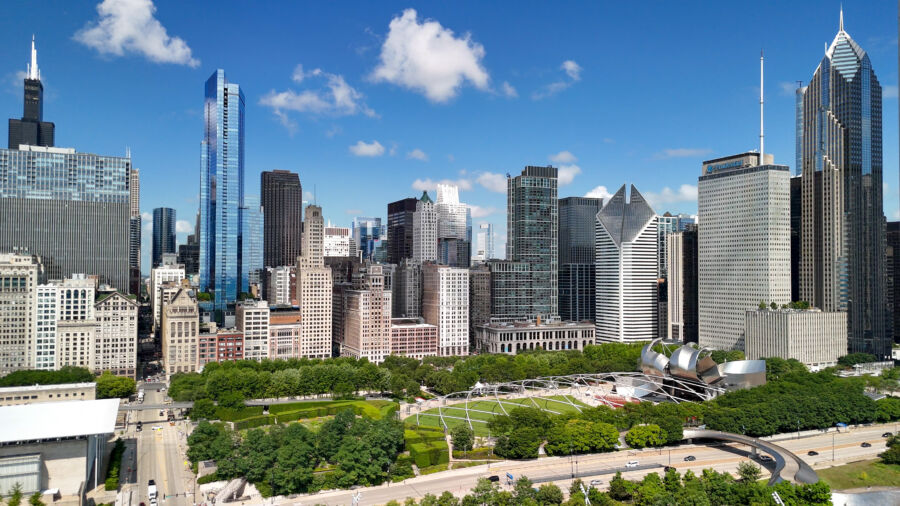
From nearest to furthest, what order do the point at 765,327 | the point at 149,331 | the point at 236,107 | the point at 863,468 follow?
the point at 863,468 → the point at 765,327 → the point at 149,331 → the point at 236,107

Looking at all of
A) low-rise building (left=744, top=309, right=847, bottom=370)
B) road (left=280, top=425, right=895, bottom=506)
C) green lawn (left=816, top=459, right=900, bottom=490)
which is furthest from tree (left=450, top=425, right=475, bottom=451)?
low-rise building (left=744, top=309, right=847, bottom=370)

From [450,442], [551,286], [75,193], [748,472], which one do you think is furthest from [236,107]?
[748,472]

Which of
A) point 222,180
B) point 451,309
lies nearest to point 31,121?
point 222,180

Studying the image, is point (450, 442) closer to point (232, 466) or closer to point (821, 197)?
point (232, 466)

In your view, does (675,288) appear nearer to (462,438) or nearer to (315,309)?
(315,309)

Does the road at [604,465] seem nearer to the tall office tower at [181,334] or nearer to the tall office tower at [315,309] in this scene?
the tall office tower at [181,334]

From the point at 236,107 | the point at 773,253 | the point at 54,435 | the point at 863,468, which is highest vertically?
the point at 236,107
